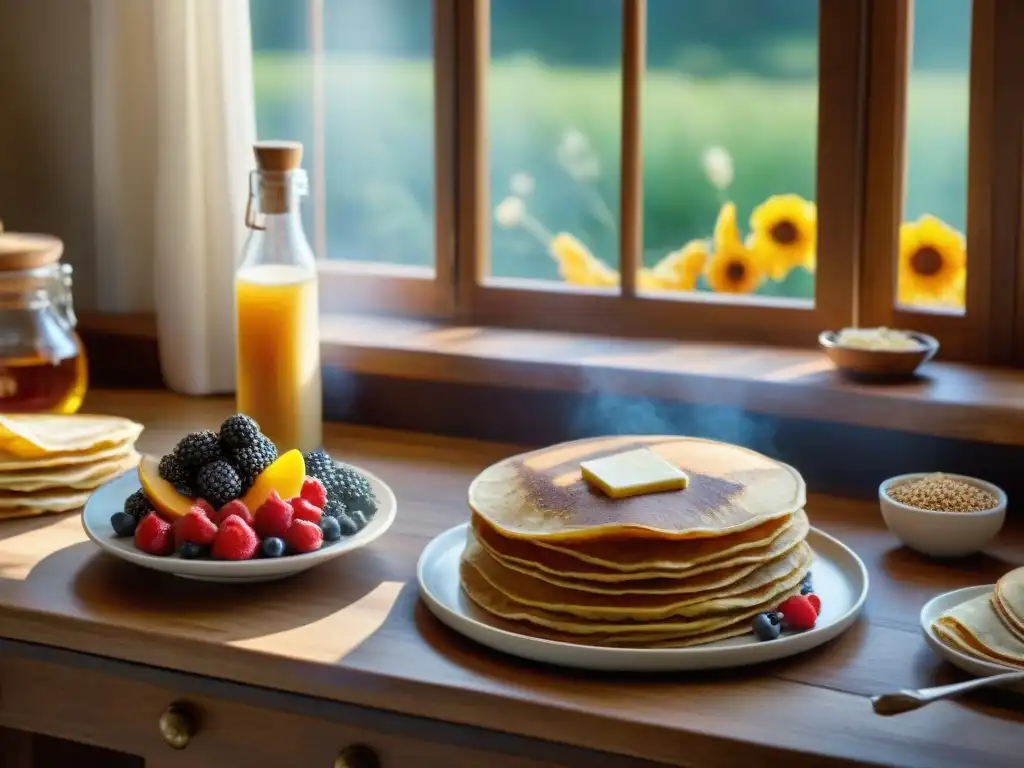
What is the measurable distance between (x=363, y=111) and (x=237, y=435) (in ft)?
2.94

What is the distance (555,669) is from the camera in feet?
4.17

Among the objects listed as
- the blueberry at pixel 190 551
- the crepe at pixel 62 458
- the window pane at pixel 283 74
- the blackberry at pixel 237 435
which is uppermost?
the window pane at pixel 283 74

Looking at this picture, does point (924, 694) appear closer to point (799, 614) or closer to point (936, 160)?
point (799, 614)

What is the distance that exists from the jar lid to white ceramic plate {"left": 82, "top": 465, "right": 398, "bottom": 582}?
17.0 inches

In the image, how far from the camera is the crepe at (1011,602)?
1238 millimetres

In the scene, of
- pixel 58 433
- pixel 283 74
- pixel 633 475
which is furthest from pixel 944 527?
pixel 283 74

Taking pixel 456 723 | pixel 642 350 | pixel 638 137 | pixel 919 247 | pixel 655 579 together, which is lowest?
pixel 456 723

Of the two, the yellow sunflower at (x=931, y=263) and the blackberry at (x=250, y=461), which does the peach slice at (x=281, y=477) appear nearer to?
the blackberry at (x=250, y=461)

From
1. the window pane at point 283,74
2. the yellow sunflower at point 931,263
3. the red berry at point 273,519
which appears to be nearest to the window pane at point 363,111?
the window pane at point 283,74

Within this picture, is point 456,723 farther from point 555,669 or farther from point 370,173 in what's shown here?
point 370,173

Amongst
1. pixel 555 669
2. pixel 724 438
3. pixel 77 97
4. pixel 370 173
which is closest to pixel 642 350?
pixel 724 438

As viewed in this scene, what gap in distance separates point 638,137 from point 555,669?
0.94m

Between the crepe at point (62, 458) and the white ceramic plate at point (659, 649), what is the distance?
0.47 metres

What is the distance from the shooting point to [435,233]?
7.00 ft
